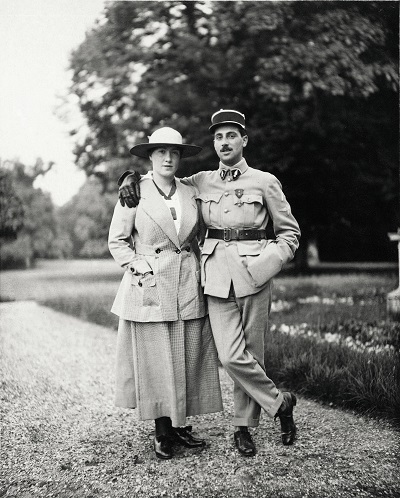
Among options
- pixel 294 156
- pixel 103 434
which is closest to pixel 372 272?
pixel 294 156

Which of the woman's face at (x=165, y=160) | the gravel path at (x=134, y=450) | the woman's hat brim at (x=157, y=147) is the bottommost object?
the gravel path at (x=134, y=450)

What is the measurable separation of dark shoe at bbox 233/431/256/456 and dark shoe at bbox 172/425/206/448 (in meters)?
0.21

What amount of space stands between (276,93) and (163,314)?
488 centimetres

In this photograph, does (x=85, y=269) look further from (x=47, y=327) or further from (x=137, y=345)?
(x=137, y=345)

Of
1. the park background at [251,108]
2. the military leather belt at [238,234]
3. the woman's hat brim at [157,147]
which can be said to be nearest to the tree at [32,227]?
the park background at [251,108]

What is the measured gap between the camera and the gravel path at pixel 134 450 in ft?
8.48

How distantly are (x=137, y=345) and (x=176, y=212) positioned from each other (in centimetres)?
84

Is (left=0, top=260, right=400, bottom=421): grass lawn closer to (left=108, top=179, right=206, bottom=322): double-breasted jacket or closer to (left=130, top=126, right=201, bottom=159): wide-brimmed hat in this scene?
(left=108, top=179, right=206, bottom=322): double-breasted jacket

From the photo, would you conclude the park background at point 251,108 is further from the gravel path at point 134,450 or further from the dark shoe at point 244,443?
the dark shoe at point 244,443

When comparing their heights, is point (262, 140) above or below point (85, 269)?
above

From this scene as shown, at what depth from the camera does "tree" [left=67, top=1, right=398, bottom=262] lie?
5.60 meters

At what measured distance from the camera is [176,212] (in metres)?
3.17

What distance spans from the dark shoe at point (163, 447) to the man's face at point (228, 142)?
5.66 ft

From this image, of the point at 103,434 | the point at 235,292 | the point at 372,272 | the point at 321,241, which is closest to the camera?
the point at 235,292
